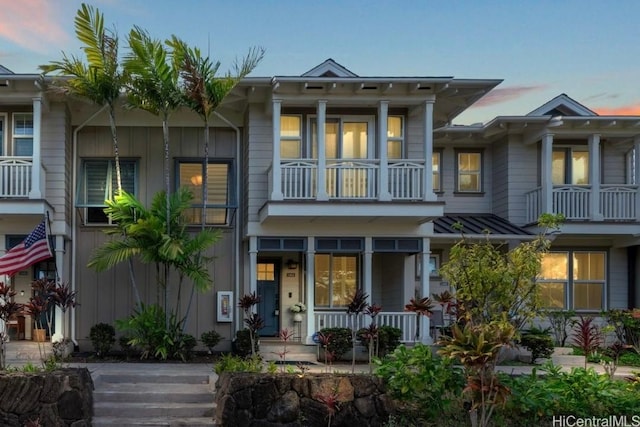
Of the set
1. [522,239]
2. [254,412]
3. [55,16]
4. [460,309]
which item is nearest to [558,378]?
[460,309]

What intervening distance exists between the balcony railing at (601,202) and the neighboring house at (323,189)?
0.04 meters

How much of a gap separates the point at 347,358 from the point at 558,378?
577 cm

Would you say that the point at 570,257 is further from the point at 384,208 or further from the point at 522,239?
the point at 384,208

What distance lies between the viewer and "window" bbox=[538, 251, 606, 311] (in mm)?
18500

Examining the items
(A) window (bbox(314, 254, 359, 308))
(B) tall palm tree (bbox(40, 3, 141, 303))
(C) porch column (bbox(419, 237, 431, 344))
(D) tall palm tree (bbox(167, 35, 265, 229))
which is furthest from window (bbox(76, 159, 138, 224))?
(C) porch column (bbox(419, 237, 431, 344))

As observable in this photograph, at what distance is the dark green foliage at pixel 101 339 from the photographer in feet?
48.2

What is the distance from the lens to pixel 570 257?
61.0ft

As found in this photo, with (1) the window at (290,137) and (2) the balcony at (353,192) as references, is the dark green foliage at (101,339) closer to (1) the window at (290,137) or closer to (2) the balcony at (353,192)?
(2) the balcony at (353,192)

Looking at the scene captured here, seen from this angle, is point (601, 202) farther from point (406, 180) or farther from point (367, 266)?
point (367, 266)

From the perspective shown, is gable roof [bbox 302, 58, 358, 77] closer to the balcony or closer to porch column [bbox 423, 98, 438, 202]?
porch column [bbox 423, 98, 438, 202]

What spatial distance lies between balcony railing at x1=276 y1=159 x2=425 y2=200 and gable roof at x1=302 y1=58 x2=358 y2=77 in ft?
7.42

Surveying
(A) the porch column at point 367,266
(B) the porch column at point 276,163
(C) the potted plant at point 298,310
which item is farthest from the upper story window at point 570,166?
(B) the porch column at point 276,163

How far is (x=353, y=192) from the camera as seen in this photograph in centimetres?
1527

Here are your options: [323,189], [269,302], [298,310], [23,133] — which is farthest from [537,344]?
[23,133]
